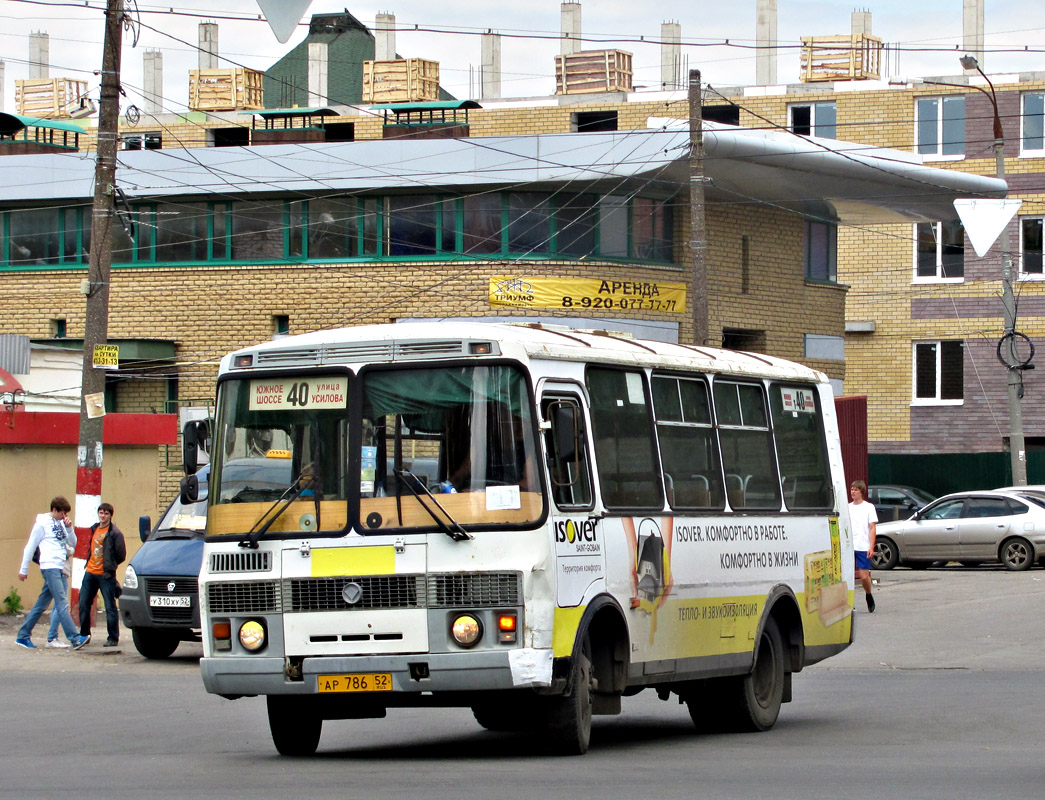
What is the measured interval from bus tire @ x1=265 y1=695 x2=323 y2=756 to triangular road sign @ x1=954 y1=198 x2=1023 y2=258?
2326 centimetres

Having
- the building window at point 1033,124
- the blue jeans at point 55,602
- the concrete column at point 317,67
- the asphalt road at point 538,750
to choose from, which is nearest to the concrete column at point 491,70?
the concrete column at point 317,67

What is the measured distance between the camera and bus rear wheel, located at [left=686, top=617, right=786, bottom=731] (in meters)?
12.2

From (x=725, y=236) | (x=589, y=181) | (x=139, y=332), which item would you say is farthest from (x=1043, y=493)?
(x=139, y=332)

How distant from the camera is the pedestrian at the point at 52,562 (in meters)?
18.8

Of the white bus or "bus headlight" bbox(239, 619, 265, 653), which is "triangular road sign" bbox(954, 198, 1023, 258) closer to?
the white bus

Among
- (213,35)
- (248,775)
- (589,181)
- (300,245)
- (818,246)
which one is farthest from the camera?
(213,35)

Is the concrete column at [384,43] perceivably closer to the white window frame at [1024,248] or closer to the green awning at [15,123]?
the white window frame at [1024,248]

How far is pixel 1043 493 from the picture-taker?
32062 mm

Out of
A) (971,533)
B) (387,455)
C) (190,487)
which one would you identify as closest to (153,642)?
(190,487)

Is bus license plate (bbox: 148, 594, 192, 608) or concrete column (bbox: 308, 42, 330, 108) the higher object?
concrete column (bbox: 308, 42, 330, 108)

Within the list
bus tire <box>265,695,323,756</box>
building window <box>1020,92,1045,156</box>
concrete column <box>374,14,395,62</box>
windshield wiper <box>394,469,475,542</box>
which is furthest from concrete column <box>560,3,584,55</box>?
windshield wiper <box>394,469,475,542</box>

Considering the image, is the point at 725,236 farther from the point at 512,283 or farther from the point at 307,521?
the point at 307,521

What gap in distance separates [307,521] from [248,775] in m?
1.47

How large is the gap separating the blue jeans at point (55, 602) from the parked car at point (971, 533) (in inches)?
701
